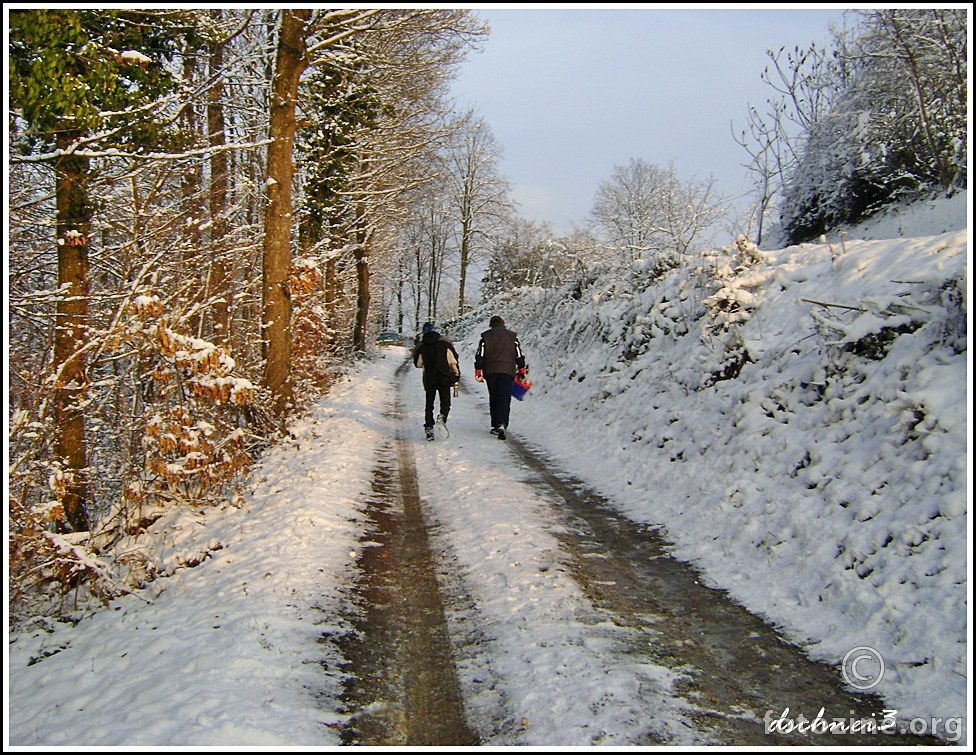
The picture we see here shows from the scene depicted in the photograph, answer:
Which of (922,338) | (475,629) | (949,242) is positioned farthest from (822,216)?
(475,629)

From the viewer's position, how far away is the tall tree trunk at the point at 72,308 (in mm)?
7270

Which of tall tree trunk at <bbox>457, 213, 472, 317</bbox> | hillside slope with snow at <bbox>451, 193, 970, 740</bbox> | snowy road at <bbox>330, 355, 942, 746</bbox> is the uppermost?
tall tree trunk at <bbox>457, 213, 472, 317</bbox>

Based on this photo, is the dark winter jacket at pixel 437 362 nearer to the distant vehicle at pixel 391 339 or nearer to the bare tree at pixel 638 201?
the bare tree at pixel 638 201

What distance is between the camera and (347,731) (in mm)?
3615

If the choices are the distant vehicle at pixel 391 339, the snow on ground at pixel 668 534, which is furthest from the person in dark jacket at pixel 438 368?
the distant vehicle at pixel 391 339

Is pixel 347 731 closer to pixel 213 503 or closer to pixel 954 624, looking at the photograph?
pixel 954 624

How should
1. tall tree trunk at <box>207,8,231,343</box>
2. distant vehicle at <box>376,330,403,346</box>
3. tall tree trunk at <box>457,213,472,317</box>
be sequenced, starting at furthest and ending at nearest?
distant vehicle at <box>376,330,403,346</box> < tall tree trunk at <box>457,213,472,317</box> < tall tree trunk at <box>207,8,231,343</box>

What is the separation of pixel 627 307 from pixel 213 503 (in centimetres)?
1005

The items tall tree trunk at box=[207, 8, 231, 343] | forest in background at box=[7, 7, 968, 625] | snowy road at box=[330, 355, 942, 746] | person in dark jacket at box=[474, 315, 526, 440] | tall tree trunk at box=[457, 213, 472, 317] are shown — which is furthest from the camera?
tall tree trunk at box=[457, 213, 472, 317]

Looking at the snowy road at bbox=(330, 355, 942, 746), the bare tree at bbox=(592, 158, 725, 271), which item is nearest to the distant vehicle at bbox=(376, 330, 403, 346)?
the bare tree at bbox=(592, 158, 725, 271)

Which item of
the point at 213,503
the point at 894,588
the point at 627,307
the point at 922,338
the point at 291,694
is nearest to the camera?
the point at 291,694
